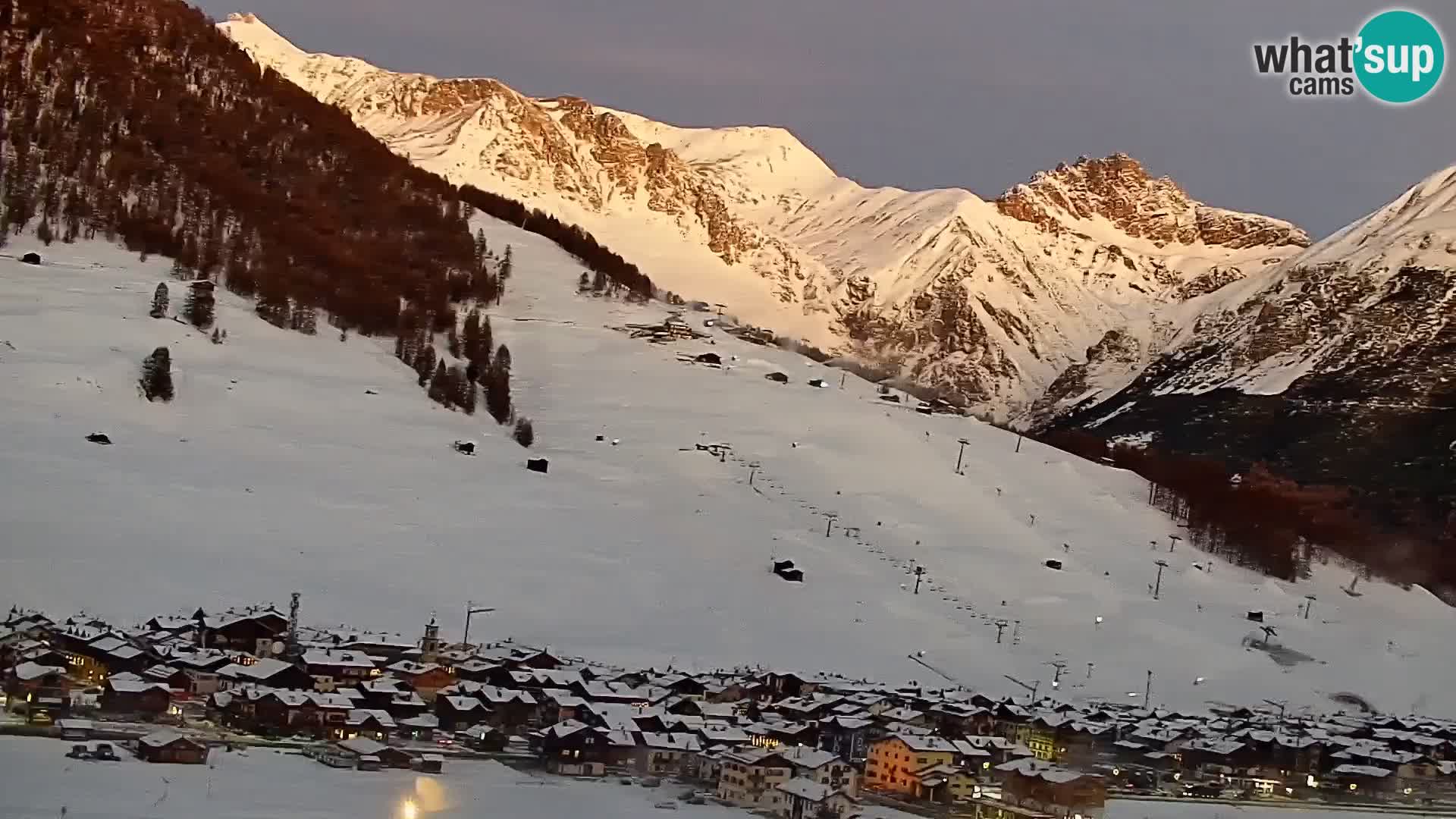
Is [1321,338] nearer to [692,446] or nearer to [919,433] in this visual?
[919,433]

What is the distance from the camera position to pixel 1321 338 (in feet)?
325

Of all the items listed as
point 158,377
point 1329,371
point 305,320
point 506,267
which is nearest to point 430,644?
point 158,377

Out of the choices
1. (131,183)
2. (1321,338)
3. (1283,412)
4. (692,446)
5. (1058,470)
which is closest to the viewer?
(692,446)

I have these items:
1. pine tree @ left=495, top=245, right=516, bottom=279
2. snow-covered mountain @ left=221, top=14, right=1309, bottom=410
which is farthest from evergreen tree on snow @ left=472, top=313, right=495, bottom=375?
snow-covered mountain @ left=221, top=14, right=1309, bottom=410

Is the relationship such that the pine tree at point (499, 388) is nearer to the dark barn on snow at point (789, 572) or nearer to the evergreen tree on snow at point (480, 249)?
the dark barn on snow at point (789, 572)

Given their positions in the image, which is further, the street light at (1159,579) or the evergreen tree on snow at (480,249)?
the evergreen tree on snow at (480,249)

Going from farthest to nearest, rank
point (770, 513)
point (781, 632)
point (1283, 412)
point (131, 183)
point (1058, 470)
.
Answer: point (1283, 412) < point (131, 183) < point (1058, 470) < point (770, 513) < point (781, 632)

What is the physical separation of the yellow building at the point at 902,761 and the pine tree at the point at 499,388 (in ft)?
81.7

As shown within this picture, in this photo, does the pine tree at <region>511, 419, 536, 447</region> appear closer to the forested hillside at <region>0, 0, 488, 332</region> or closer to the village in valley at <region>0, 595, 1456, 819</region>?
the forested hillside at <region>0, 0, 488, 332</region>

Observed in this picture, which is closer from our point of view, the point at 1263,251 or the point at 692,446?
the point at 692,446

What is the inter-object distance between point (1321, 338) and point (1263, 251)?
88.3 meters

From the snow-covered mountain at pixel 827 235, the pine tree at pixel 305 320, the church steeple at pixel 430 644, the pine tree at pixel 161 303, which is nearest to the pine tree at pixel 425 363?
the pine tree at pixel 305 320

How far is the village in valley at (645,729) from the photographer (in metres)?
13.7

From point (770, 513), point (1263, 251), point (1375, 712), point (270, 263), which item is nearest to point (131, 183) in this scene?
point (270, 263)
